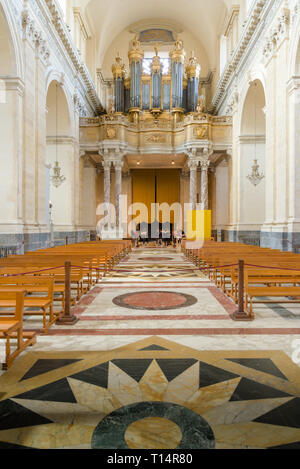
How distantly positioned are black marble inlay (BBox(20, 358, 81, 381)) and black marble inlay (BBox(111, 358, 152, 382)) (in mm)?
457

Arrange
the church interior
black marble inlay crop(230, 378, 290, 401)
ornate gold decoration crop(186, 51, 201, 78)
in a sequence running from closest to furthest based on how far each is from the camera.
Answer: the church interior, black marble inlay crop(230, 378, 290, 401), ornate gold decoration crop(186, 51, 201, 78)

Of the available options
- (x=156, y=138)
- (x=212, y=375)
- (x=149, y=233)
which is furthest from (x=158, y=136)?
(x=212, y=375)

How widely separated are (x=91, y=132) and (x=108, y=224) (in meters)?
5.16

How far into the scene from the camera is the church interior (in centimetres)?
252

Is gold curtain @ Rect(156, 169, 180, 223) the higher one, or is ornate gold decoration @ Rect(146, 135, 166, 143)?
ornate gold decoration @ Rect(146, 135, 166, 143)

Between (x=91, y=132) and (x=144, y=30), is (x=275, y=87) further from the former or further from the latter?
(x=144, y=30)

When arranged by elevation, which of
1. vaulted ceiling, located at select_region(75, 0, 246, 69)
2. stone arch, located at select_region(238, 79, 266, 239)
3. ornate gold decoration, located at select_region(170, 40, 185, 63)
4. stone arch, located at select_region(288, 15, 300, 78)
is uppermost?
vaulted ceiling, located at select_region(75, 0, 246, 69)

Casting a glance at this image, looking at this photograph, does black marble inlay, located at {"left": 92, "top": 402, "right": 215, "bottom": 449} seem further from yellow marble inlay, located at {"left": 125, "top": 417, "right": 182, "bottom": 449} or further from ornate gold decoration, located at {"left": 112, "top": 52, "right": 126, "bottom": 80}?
ornate gold decoration, located at {"left": 112, "top": 52, "right": 126, "bottom": 80}

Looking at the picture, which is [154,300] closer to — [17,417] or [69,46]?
[17,417]

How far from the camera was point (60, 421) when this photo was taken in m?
2.33

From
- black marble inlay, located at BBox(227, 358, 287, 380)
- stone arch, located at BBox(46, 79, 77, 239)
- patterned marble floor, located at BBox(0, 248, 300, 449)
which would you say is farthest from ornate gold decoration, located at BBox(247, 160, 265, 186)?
black marble inlay, located at BBox(227, 358, 287, 380)

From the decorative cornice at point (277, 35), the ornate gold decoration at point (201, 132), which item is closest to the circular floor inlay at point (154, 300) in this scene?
the decorative cornice at point (277, 35)

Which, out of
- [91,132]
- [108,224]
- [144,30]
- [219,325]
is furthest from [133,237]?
[219,325]

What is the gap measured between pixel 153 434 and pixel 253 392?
3.24 feet
